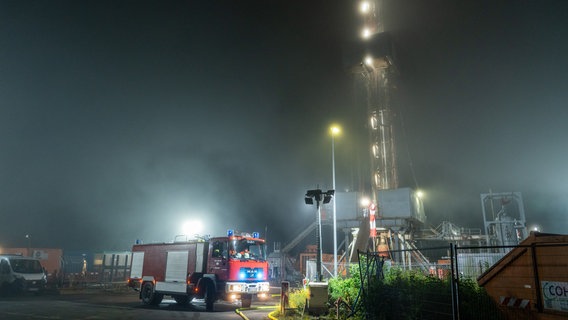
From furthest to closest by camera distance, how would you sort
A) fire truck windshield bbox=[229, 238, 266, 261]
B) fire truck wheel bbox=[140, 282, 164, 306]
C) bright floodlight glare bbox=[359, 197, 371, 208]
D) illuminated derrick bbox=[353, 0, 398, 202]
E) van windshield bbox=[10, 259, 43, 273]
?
illuminated derrick bbox=[353, 0, 398, 202] → bright floodlight glare bbox=[359, 197, 371, 208] → van windshield bbox=[10, 259, 43, 273] → fire truck wheel bbox=[140, 282, 164, 306] → fire truck windshield bbox=[229, 238, 266, 261]

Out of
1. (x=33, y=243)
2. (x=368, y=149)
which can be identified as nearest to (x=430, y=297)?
(x=368, y=149)

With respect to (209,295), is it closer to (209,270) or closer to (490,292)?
(209,270)

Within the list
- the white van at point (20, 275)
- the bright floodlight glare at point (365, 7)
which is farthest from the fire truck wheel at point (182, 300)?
the bright floodlight glare at point (365, 7)

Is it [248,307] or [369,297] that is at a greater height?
[369,297]

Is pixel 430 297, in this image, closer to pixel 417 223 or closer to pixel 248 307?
pixel 248 307

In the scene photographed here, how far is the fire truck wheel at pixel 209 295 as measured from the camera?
14.8 metres

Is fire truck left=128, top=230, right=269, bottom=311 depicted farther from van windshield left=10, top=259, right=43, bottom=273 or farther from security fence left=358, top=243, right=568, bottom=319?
van windshield left=10, top=259, right=43, bottom=273

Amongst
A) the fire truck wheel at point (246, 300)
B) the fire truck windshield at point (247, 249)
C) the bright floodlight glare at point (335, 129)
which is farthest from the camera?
the bright floodlight glare at point (335, 129)

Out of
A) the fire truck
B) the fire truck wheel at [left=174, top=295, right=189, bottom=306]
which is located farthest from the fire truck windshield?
Result: the fire truck wheel at [left=174, top=295, right=189, bottom=306]

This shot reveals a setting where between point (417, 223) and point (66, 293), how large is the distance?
33.8 m

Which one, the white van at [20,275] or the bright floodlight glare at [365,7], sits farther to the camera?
the bright floodlight glare at [365,7]

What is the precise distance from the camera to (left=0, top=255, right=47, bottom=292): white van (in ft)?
66.6

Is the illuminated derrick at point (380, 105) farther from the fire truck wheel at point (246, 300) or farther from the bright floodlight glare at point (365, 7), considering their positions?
the fire truck wheel at point (246, 300)

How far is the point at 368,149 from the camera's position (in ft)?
131
